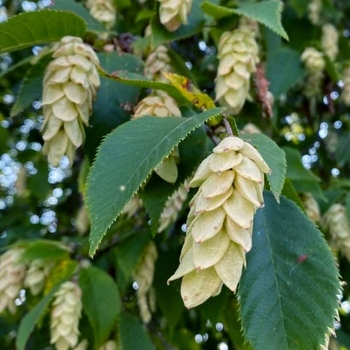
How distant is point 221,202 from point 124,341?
3.27 ft

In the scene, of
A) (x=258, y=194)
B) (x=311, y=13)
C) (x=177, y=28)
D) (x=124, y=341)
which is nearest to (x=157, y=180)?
(x=258, y=194)

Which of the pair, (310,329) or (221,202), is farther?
(310,329)

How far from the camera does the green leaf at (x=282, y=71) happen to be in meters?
2.30

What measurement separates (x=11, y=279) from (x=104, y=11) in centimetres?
86

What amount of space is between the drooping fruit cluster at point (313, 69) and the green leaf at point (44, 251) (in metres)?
1.17

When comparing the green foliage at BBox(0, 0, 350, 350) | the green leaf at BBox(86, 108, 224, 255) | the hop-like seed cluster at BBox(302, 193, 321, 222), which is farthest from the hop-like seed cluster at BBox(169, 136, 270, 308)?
the hop-like seed cluster at BBox(302, 193, 321, 222)

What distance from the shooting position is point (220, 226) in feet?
2.77

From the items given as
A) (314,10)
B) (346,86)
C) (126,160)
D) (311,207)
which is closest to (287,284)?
(126,160)

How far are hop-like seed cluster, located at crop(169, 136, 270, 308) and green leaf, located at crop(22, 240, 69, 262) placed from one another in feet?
3.07

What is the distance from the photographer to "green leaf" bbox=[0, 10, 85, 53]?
4.18ft

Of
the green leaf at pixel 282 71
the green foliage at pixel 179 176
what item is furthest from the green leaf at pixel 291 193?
the green leaf at pixel 282 71

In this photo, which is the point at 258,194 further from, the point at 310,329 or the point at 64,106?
the point at 64,106

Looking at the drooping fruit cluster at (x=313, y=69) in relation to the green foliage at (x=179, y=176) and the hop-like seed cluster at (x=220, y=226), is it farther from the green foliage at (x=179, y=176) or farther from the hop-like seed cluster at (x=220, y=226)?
the hop-like seed cluster at (x=220, y=226)

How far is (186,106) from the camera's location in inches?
51.9
